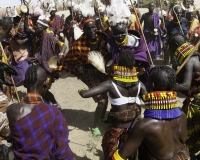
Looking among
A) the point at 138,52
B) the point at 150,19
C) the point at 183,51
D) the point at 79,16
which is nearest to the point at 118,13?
the point at 138,52

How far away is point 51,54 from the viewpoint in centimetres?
542

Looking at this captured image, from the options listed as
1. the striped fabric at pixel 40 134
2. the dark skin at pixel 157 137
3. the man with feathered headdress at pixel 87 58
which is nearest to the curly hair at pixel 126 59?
the dark skin at pixel 157 137

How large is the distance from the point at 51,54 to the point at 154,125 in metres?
3.76

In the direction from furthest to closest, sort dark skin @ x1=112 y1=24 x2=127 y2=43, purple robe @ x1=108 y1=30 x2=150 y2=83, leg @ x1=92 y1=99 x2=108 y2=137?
leg @ x1=92 y1=99 x2=108 y2=137
purple robe @ x1=108 y1=30 x2=150 y2=83
dark skin @ x1=112 y1=24 x2=127 y2=43

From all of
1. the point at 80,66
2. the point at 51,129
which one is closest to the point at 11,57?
the point at 80,66

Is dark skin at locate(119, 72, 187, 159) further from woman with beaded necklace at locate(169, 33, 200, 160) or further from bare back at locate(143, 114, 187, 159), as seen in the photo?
woman with beaded necklace at locate(169, 33, 200, 160)

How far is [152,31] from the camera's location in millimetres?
8469

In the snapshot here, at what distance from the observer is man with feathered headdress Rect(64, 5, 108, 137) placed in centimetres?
453

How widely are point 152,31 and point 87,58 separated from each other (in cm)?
433

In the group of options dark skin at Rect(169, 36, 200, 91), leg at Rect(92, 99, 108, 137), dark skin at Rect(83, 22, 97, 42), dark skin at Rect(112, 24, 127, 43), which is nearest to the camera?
dark skin at Rect(169, 36, 200, 91)

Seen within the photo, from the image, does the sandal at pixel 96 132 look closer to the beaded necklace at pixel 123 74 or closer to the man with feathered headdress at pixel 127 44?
the man with feathered headdress at pixel 127 44

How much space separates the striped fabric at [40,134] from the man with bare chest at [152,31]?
6592 mm

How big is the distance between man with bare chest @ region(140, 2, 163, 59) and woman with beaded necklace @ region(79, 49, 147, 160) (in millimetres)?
5622

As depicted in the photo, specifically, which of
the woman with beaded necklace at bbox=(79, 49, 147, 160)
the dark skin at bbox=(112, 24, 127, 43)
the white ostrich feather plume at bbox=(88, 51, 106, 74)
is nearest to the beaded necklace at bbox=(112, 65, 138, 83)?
the woman with beaded necklace at bbox=(79, 49, 147, 160)
